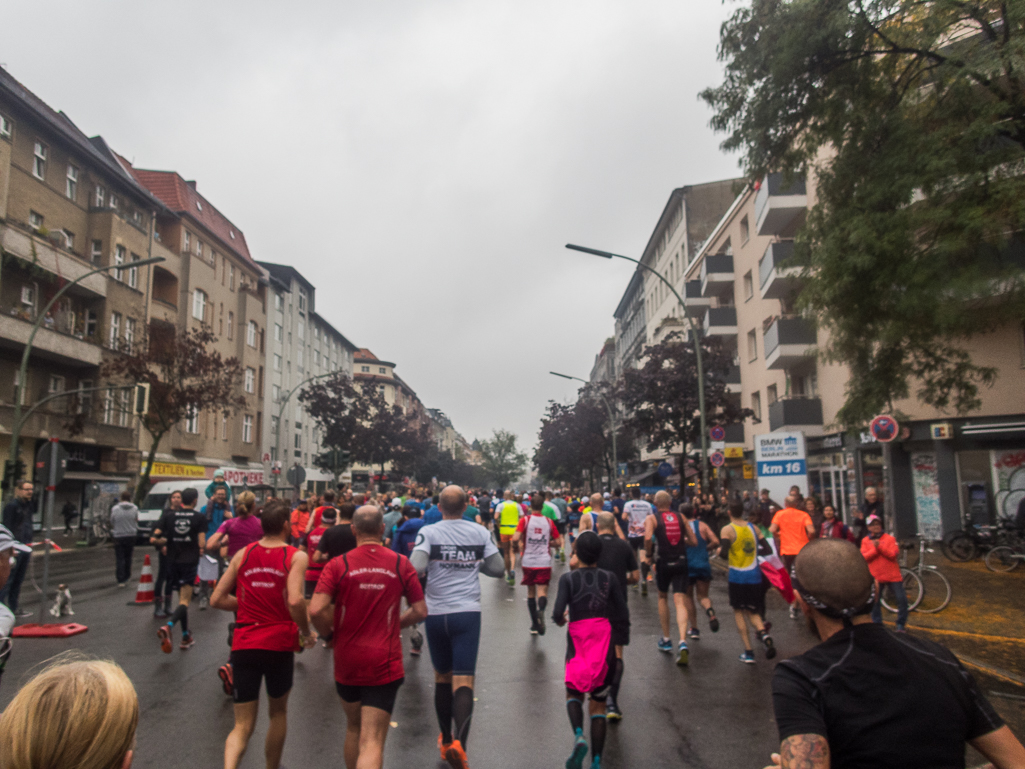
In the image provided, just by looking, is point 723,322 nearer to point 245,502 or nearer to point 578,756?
point 245,502

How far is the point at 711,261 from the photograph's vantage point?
3691cm

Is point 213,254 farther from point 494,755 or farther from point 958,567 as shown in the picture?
point 494,755

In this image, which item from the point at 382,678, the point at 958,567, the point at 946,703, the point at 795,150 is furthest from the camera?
the point at 958,567

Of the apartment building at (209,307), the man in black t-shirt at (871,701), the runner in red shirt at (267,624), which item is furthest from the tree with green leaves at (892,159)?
the apartment building at (209,307)

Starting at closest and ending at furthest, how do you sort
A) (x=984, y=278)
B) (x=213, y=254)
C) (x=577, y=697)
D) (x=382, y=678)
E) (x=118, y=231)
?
(x=382, y=678) → (x=577, y=697) → (x=984, y=278) → (x=118, y=231) → (x=213, y=254)

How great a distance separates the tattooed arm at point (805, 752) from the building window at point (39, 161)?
1419 inches

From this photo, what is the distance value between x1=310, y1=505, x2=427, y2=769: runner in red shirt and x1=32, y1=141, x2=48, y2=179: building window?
3312 centimetres

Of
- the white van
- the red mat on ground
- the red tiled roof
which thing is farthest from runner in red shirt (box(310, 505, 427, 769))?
the red tiled roof

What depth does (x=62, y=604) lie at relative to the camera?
11602mm

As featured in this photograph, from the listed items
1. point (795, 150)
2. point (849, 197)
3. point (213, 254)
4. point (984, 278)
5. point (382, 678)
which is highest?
point (213, 254)

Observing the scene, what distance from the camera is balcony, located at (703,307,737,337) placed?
36.8 metres

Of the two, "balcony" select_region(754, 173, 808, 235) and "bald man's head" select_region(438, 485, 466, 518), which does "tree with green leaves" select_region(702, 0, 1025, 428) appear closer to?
"bald man's head" select_region(438, 485, 466, 518)

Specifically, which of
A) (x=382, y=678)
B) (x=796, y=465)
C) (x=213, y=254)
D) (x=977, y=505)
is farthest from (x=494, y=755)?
(x=213, y=254)

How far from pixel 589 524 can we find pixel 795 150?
21.8ft
